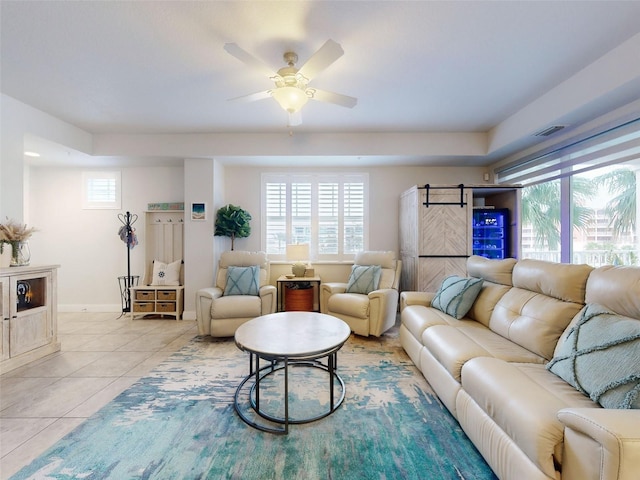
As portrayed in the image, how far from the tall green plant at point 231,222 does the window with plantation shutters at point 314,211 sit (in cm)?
44

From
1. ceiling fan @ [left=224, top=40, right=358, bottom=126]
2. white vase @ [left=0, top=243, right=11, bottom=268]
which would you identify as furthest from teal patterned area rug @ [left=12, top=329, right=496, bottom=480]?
ceiling fan @ [left=224, top=40, right=358, bottom=126]

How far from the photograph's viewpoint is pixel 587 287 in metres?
1.82

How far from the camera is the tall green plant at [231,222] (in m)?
4.36

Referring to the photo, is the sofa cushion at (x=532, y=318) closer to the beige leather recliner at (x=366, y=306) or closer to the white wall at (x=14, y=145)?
the beige leather recliner at (x=366, y=306)

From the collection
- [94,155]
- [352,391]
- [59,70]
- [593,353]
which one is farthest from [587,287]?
[94,155]

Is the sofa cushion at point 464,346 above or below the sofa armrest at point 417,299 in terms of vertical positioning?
below

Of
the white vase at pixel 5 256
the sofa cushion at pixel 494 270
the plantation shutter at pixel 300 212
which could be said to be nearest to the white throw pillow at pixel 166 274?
the white vase at pixel 5 256

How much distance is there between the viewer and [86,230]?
4809 mm

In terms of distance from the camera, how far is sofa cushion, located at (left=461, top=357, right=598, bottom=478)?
115 cm

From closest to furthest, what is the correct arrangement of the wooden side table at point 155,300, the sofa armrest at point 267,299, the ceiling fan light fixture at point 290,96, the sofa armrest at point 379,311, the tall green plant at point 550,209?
the ceiling fan light fixture at point 290,96
the tall green plant at point 550,209
the sofa armrest at point 379,311
the sofa armrest at point 267,299
the wooden side table at point 155,300

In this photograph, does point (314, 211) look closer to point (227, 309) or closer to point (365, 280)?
point (365, 280)

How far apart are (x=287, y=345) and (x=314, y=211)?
3104mm

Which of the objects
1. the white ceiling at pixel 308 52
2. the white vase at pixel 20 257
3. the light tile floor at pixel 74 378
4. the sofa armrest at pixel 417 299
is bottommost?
the light tile floor at pixel 74 378

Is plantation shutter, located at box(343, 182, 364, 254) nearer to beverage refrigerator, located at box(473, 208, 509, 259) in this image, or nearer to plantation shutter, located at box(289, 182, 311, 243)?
plantation shutter, located at box(289, 182, 311, 243)
